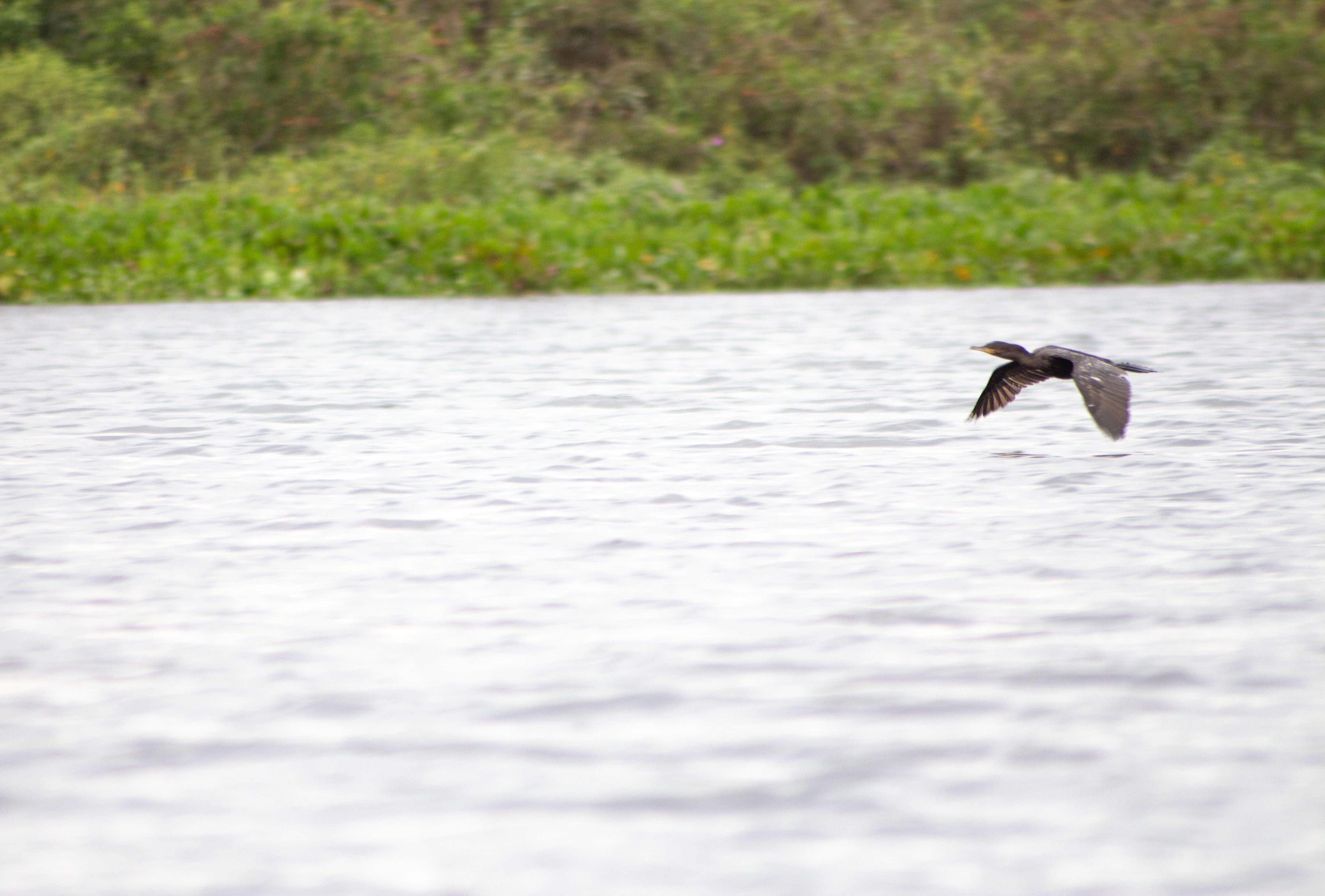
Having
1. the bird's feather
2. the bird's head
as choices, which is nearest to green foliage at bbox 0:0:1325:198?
the bird's head

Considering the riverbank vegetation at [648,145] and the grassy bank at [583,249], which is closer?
the grassy bank at [583,249]

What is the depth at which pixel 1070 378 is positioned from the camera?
677 cm

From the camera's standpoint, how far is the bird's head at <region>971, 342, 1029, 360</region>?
6.90 m

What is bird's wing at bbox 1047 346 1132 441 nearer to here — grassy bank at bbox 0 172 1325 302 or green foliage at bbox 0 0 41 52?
grassy bank at bbox 0 172 1325 302

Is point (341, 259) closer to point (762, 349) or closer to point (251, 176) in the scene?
point (251, 176)

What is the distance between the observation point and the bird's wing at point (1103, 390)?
632 cm

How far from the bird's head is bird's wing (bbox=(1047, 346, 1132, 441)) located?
224mm

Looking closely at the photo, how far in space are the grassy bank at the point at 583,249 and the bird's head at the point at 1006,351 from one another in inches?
398

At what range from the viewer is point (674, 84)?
22859 mm

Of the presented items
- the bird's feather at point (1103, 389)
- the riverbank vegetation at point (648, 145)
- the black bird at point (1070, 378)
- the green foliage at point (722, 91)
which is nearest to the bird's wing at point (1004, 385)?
the black bird at point (1070, 378)

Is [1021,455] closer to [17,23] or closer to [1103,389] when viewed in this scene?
[1103,389]

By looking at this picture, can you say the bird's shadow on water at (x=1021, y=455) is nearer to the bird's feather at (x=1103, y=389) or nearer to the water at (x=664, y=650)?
the water at (x=664, y=650)

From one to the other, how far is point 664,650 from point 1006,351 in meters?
3.51

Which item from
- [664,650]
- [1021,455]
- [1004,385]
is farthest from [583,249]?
[664,650]
